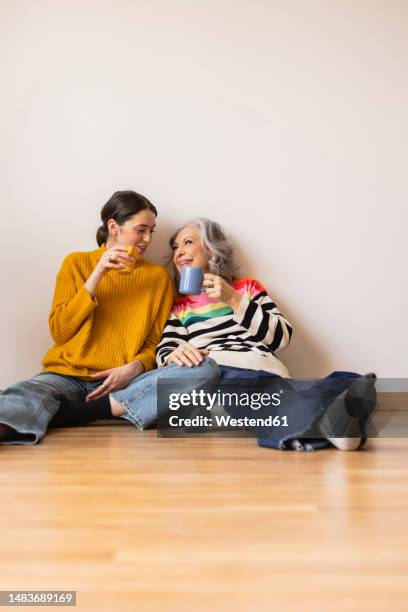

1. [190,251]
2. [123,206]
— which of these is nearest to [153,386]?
[190,251]

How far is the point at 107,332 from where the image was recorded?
7.89 ft

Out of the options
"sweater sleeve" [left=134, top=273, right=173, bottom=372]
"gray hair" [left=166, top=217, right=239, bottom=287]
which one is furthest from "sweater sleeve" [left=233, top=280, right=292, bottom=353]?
"sweater sleeve" [left=134, top=273, right=173, bottom=372]

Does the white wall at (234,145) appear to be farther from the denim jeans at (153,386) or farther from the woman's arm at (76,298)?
the denim jeans at (153,386)

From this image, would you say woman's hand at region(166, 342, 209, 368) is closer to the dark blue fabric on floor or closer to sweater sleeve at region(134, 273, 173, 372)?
sweater sleeve at region(134, 273, 173, 372)

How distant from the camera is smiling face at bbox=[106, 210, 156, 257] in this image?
245 centimetres

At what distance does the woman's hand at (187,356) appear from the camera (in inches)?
85.4

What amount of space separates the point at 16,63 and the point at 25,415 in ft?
5.00

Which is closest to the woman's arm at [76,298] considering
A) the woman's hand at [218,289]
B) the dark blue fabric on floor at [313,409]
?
the woman's hand at [218,289]

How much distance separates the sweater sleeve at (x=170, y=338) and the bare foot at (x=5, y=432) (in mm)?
→ 602

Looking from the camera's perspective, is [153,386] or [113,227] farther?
[113,227]

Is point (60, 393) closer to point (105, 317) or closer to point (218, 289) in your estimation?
point (105, 317)

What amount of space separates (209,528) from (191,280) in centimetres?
111

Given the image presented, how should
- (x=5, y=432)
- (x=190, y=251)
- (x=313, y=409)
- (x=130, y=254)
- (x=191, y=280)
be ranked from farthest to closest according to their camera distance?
(x=190, y=251) → (x=130, y=254) → (x=191, y=280) → (x=5, y=432) → (x=313, y=409)

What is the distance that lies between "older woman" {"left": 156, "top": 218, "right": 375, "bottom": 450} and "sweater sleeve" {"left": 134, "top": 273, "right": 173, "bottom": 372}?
4cm
